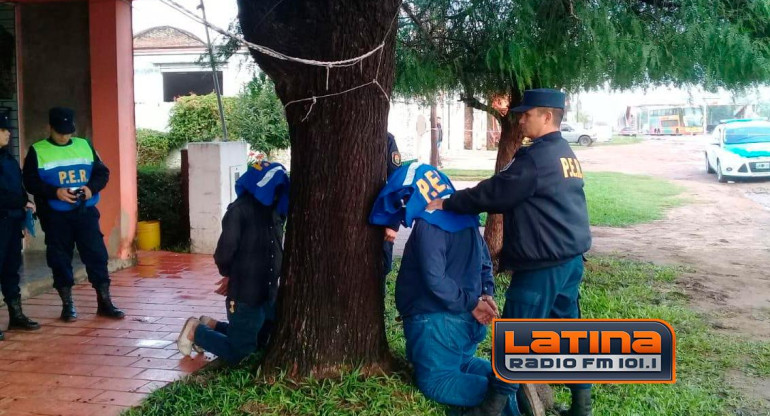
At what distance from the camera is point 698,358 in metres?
5.59

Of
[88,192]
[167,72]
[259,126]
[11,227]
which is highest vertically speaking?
[167,72]

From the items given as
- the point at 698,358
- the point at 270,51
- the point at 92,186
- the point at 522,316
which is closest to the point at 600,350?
the point at 522,316

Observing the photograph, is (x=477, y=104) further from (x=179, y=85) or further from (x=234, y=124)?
(x=179, y=85)

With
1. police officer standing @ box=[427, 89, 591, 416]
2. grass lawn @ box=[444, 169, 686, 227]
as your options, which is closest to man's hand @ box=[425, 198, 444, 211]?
police officer standing @ box=[427, 89, 591, 416]

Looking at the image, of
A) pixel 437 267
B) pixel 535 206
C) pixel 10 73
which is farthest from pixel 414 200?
pixel 10 73

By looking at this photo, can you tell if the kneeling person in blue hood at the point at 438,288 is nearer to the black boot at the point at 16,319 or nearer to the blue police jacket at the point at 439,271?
the blue police jacket at the point at 439,271

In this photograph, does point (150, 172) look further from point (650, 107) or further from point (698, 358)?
point (650, 107)

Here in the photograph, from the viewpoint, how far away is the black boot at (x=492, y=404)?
3789mm

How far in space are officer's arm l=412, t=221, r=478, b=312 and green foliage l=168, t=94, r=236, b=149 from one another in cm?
1503

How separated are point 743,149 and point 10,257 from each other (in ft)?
65.7

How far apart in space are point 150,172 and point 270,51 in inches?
254

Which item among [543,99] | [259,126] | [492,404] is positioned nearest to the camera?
[492,404]

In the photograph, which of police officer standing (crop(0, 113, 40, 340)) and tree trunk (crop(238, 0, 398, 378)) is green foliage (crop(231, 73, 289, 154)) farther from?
tree trunk (crop(238, 0, 398, 378))

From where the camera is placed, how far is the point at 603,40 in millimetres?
5867
